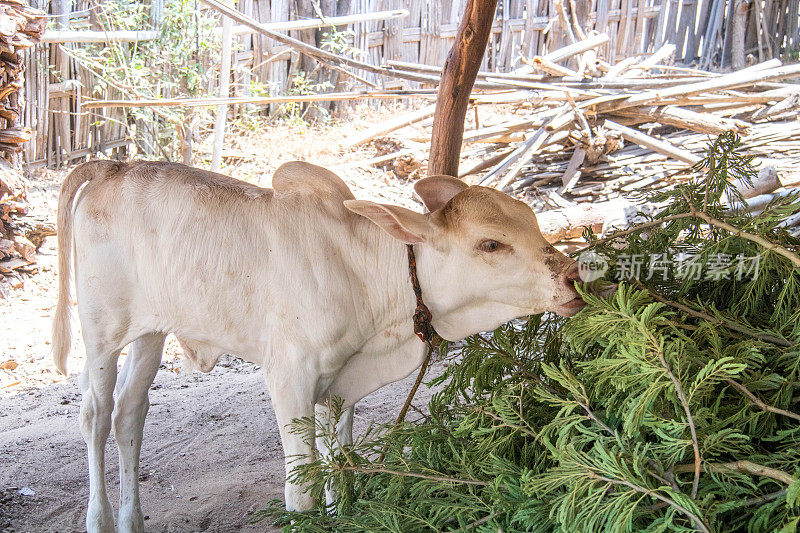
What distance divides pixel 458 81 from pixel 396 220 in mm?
1977

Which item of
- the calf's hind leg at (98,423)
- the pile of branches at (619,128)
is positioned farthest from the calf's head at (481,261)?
the pile of branches at (619,128)

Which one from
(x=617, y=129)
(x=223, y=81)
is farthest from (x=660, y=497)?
(x=617, y=129)

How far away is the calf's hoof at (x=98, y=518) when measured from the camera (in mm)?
3189

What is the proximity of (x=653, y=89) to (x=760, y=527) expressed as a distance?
879 cm

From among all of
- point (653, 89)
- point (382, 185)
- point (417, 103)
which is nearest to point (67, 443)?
point (382, 185)

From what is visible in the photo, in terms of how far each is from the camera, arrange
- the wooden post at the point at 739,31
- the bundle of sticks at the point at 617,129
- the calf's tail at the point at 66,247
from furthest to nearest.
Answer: the wooden post at the point at 739,31, the bundle of sticks at the point at 617,129, the calf's tail at the point at 66,247

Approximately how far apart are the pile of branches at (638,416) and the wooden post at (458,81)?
1.98m

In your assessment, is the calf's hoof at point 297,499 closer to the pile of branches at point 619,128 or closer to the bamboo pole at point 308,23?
the pile of branches at point 619,128

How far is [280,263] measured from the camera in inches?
108

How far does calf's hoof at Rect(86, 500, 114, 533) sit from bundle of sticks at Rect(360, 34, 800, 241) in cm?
648

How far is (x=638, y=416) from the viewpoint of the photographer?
1718mm

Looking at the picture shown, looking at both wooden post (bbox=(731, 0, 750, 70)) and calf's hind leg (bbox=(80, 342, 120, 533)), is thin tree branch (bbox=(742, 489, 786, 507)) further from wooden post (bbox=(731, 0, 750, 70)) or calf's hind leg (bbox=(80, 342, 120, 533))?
wooden post (bbox=(731, 0, 750, 70))

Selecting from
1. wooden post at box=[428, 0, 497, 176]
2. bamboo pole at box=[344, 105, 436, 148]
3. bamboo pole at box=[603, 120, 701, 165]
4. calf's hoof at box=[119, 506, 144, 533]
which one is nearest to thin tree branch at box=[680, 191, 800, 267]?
wooden post at box=[428, 0, 497, 176]
